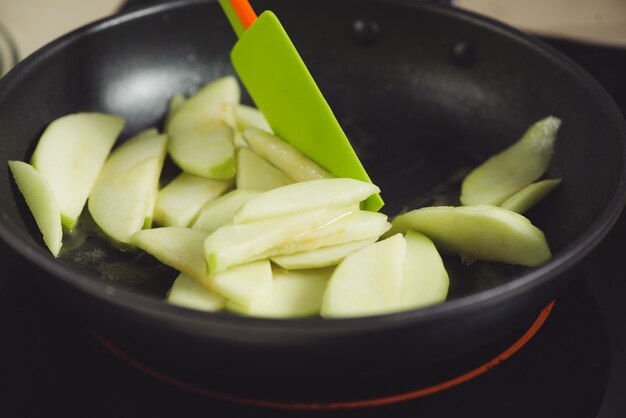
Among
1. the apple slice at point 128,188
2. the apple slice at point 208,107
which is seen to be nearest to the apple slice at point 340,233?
the apple slice at point 128,188

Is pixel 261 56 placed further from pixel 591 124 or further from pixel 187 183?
pixel 591 124

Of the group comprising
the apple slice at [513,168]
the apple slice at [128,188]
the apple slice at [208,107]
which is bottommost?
the apple slice at [513,168]

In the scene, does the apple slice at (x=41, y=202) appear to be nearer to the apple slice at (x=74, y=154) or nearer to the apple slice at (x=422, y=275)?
the apple slice at (x=74, y=154)

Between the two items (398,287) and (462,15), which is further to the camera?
(462,15)

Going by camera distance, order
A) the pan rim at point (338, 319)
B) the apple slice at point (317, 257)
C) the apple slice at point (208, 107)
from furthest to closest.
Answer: the apple slice at point (208, 107) → the apple slice at point (317, 257) → the pan rim at point (338, 319)

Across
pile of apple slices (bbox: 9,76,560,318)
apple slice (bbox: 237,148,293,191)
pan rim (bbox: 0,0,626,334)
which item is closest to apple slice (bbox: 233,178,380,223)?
pile of apple slices (bbox: 9,76,560,318)

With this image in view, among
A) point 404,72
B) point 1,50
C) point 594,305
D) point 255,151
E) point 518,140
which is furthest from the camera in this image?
point 1,50

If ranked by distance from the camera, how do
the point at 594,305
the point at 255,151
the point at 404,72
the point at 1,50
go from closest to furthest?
the point at 594,305 → the point at 255,151 → the point at 404,72 → the point at 1,50

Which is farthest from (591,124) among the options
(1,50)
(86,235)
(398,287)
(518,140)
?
(1,50)
